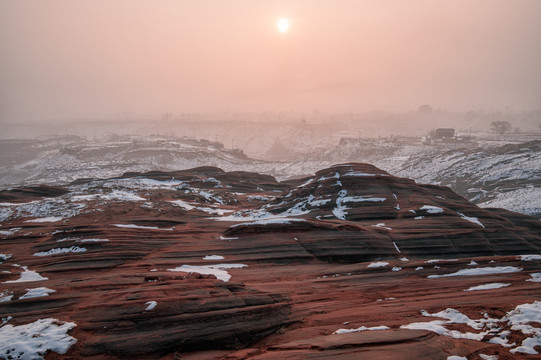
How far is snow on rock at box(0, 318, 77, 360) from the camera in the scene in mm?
12930

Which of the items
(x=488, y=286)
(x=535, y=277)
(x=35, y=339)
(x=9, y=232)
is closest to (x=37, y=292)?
(x=35, y=339)

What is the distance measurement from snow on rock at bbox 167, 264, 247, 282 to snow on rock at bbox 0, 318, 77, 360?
8.99 metres

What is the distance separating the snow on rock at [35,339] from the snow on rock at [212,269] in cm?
899

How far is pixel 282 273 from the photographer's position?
78.1 feet

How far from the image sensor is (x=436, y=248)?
29.8 meters

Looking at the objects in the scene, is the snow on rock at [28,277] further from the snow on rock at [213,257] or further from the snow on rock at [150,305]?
the snow on rock at [150,305]

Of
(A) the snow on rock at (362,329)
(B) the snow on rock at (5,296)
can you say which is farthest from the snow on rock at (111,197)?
(A) the snow on rock at (362,329)

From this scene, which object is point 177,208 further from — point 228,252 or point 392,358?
point 392,358

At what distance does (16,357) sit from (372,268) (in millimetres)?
18956

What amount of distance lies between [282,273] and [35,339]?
45.8 ft

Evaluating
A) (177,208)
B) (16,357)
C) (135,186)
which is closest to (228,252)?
(16,357)

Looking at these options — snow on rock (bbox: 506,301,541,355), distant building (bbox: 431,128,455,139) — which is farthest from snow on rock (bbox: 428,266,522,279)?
distant building (bbox: 431,128,455,139)

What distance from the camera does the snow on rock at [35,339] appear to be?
42.4ft

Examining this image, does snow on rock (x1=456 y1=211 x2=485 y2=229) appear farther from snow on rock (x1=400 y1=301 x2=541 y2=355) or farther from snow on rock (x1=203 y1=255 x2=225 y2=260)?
snow on rock (x1=203 y1=255 x2=225 y2=260)
